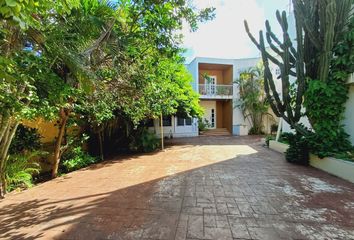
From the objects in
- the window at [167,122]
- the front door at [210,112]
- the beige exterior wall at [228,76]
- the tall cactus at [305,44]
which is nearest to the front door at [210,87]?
the beige exterior wall at [228,76]

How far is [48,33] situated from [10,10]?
2.55m

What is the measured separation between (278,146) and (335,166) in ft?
13.0

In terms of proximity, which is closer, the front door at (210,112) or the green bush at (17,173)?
the green bush at (17,173)

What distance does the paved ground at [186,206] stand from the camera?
3266 mm

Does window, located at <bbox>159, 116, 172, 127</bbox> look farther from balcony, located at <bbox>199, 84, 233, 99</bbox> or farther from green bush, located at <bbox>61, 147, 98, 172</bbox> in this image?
green bush, located at <bbox>61, 147, 98, 172</bbox>

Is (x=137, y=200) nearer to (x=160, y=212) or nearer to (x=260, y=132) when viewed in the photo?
(x=160, y=212)

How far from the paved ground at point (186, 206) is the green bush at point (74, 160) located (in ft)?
2.95

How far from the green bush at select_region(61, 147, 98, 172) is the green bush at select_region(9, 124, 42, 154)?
1.19 metres

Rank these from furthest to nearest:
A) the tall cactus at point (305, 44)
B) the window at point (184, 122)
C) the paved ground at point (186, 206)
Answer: the window at point (184, 122) < the tall cactus at point (305, 44) < the paved ground at point (186, 206)

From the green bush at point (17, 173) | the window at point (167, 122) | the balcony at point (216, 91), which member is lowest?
the green bush at point (17, 173)

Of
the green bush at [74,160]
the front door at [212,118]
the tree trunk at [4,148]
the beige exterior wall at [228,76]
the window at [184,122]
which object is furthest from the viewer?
the front door at [212,118]

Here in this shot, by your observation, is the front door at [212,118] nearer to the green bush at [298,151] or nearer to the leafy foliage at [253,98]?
the leafy foliage at [253,98]

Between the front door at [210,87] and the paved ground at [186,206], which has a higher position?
the front door at [210,87]

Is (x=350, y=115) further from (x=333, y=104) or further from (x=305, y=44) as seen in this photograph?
(x=305, y=44)
